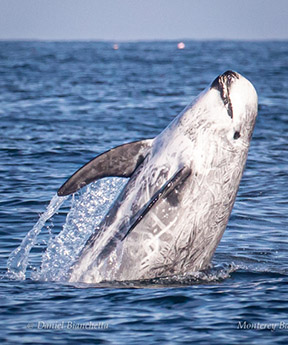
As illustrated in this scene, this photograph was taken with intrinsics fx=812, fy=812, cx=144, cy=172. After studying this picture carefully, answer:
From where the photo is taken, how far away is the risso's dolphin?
36.5 feet

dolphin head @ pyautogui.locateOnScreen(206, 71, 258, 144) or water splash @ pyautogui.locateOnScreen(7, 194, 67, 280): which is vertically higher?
dolphin head @ pyautogui.locateOnScreen(206, 71, 258, 144)

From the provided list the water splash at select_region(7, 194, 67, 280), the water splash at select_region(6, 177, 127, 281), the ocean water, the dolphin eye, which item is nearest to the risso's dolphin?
the dolphin eye

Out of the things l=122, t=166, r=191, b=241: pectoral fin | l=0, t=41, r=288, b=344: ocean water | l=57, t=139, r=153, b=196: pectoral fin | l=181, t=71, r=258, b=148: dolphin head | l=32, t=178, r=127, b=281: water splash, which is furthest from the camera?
l=32, t=178, r=127, b=281: water splash

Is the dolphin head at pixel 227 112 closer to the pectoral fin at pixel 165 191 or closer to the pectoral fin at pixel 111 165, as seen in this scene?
the pectoral fin at pixel 165 191

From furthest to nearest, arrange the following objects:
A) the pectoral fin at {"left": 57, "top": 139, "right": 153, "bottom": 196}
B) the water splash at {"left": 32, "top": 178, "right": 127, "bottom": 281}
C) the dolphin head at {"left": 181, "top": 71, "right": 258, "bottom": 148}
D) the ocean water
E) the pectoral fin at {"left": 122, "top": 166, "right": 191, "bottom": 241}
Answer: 1. the water splash at {"left": 32, "top": 178, "right": 127, "bottom": 281}
2. the dolphin head at {"left": 181, "top": 71, "right": 258, "bottom": 148}
3. the pectoral fin at {"left": 57, "top": 139, "right": 153, "bottom": 196}
4. the pectoral fin at {"left": 122, "top": 166, "right": 191, "bottom": 241}
5. the ocean water

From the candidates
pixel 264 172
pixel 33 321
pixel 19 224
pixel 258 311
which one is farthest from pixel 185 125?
pixel 264 172

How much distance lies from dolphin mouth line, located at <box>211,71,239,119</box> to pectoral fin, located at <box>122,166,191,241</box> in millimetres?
1104

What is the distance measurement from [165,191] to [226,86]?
6.17 feet

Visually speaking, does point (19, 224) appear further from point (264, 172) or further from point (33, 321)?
point (264, 172)

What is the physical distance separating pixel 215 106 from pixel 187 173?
1.12 m

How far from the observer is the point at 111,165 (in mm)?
11242

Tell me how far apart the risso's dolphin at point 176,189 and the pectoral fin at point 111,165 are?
1cm

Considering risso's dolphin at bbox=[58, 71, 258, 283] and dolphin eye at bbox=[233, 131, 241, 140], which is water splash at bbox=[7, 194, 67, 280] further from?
dolphin eye at bbox=[233, 131, 241, 140]

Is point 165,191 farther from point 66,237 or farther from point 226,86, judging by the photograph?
point 66,237
